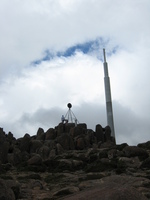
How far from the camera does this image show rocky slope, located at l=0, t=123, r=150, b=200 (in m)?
11.9

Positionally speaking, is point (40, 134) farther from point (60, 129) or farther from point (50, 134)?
point (60, 129)

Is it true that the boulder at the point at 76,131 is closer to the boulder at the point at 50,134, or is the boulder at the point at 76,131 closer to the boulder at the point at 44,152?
the boulder at the point at 50,134

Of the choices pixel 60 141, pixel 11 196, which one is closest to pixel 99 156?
pixel 60 141

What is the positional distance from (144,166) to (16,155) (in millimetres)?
20135

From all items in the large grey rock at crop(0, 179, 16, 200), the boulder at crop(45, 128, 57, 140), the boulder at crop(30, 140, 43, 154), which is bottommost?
the large grey rock at crop(0, 179, 16, 200)

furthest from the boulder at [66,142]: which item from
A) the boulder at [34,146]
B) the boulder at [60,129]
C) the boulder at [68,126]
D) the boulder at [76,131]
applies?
the boulder at [68,126]

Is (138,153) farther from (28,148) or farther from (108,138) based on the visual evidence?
(108,138)

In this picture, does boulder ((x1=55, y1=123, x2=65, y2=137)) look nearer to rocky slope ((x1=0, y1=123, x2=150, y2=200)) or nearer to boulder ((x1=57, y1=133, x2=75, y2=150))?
rocky slope ((x1=0, y1=123, x2=150, y2=200))

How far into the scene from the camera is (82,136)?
58562 millimetres

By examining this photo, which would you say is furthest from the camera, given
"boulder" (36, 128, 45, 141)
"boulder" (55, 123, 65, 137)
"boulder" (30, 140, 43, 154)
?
"boulder" (36, 128, 45, 141)

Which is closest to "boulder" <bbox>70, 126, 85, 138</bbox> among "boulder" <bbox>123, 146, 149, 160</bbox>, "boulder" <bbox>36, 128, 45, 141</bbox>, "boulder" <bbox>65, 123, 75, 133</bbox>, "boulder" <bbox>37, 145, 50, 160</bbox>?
"boulder" <bbox>65, 123, 75, 133</bbox>

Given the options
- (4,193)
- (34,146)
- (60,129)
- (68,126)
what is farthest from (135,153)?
(68,126)

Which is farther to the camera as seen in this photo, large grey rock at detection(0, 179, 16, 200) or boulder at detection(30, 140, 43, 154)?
boulder at detection(30, 140, 43, 154)

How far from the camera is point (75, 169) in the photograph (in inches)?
1259
